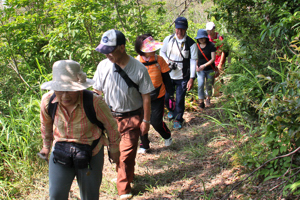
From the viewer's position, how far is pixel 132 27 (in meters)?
6.82

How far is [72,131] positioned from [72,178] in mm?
442

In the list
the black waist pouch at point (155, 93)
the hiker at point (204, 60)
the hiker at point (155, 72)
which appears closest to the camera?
the hiker at point (155, 72)

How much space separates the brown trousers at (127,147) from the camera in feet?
10.8

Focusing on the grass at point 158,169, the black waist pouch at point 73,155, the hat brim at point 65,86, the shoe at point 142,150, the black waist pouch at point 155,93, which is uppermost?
the hat brim at point 65,86

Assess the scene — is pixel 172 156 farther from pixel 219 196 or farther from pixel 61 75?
pixel 61 75

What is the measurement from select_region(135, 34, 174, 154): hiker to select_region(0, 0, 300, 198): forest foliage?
0.97m

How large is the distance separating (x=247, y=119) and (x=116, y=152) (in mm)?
1882

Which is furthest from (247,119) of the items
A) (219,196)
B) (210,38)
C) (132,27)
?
(132,27)

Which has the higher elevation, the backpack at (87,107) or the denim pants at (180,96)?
the backpack at (87,107)

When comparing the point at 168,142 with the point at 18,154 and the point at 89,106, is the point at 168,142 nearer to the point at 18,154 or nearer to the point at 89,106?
the point at 18,154

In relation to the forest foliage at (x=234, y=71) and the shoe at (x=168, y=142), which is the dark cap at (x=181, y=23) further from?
the shoe at (x=168, y=142)

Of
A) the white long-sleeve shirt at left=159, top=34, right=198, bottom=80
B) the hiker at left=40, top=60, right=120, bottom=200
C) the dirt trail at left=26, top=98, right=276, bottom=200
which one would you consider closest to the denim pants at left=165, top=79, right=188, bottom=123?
the white long-sleeve shirt at left=159, top=34, right=198, bottom=80

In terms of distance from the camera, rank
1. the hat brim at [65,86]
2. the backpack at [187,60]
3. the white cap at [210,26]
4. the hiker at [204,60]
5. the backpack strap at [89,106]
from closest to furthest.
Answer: the hat brim at [65,86]
the backpack strap at [89,106]
the backpack at [187,60]
the hiker at [204,60]
the white cap at [210,26]

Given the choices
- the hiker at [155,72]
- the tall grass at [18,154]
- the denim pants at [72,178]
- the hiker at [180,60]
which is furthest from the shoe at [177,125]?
the denim pants at [72,178]
